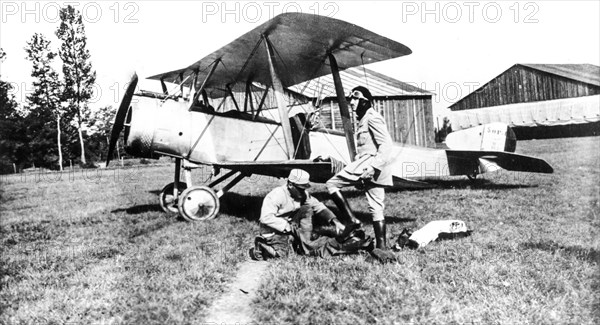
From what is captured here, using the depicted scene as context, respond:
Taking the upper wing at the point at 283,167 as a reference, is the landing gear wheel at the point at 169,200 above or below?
below

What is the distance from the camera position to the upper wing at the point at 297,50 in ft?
20.7

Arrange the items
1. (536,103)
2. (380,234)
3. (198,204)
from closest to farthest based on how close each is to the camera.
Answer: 1. (380,234)
2. (198,204)
3. (536,103)

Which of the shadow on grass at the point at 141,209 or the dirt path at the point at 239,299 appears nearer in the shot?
the dirt path at the point at 239,299

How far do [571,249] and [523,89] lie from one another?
111ft

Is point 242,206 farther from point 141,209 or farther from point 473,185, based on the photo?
point 473,185

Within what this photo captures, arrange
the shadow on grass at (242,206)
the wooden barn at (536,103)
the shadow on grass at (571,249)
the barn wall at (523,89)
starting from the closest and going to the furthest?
the shadow on grass at (571,249) < the shadow on grass at (242,206) < the wooden barn at (536,103) < the barn wall at (523,89)

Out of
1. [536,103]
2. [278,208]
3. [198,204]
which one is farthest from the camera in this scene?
[536,103]

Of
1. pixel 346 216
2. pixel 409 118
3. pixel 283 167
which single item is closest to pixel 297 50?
pixel 283 167

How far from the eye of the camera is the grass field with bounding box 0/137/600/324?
10.5ft

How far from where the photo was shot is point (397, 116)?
75.7 feet

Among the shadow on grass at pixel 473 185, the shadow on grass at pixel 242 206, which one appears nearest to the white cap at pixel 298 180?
the shadow on grass at pixel 242 206

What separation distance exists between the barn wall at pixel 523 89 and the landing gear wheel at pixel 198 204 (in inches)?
1305

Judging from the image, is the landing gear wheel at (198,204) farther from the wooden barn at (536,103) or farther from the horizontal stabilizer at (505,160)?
the wooden barn at (536,103)

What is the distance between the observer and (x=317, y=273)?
403 centimetres
